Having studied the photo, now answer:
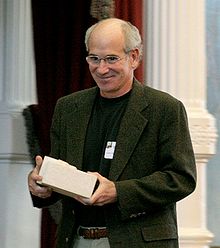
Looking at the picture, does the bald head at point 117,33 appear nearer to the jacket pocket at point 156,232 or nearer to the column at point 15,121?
the jacket pocket at point 156,232

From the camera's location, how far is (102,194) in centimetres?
289

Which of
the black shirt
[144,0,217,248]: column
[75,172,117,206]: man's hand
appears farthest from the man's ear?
[144,0,217,248]: column

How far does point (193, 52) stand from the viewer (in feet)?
14.2

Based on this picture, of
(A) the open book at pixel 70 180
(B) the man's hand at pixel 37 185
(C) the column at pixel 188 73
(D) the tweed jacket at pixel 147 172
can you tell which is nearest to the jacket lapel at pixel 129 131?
(D) the tweed jacket at pixel 147 172

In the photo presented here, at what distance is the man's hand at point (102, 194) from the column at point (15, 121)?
128 inches

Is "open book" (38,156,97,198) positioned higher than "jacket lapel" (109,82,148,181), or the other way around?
"jacket lapel" (109,82,148,181)

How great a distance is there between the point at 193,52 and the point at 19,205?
243cm

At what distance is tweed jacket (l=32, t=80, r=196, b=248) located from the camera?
2.96 metres

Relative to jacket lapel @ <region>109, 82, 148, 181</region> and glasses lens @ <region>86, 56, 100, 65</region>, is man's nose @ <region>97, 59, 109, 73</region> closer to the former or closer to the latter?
glasses lens @ <region>86, 56, 100, 65</region>

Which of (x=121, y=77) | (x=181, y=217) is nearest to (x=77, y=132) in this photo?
(x=121, y=77)

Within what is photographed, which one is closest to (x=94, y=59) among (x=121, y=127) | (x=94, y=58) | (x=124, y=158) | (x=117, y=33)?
(x=94, y=58)

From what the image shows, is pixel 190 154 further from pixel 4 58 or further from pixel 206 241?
pixel 4 58

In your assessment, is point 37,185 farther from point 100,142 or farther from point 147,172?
point 147,172

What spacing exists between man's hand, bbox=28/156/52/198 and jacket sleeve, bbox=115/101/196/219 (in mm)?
275
